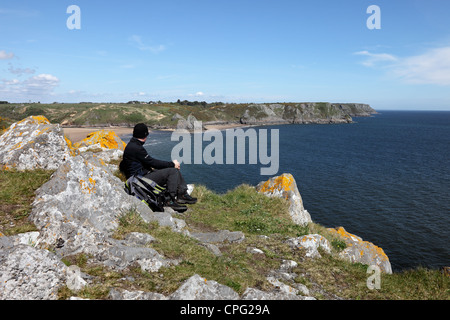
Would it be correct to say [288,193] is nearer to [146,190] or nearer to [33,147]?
[146,190]

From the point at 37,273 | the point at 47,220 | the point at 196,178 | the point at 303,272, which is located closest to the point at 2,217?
the point at 47,220

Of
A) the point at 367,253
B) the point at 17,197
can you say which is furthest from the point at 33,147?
the point at 367,253

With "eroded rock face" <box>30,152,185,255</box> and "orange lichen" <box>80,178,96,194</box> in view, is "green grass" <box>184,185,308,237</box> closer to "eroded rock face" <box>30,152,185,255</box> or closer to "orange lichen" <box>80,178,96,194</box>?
A: "eroded rock face" <box>30,152,185,255</box>

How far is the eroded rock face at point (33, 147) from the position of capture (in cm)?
989

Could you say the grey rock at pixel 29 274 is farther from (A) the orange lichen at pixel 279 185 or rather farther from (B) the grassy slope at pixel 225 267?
(A) the orange lichen at pixel 279 185

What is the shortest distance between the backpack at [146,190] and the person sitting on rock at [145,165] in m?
0.22

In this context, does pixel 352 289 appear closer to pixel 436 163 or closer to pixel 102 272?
pixel 102 272

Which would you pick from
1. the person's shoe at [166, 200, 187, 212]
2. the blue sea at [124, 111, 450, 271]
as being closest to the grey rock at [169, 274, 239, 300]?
the person's shoe at [166, 200, 187, 212]

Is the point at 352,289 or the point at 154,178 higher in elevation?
the point at 154,178

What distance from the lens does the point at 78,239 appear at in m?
6.25

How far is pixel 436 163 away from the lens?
6525cm

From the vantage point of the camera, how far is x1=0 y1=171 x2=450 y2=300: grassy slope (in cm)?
552

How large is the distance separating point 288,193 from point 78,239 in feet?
43.8
